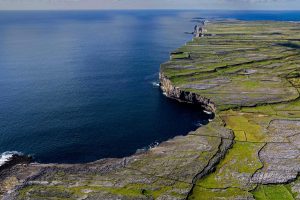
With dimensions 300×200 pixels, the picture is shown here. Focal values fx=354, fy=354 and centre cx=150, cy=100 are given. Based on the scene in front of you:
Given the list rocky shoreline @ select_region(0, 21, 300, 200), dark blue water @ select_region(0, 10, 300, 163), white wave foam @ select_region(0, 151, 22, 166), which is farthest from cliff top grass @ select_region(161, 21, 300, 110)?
white wave foam @ select_region(0, 151, 22, 166)

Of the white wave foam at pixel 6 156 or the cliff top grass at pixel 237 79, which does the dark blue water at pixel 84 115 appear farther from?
the cliff top grass at pixel 237 79

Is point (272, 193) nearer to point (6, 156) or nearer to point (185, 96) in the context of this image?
point (6, 156)

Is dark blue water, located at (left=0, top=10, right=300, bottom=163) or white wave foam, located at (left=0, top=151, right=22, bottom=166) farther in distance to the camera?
dark blue water, located at (left=0, top=10, right=300, bottom=163)

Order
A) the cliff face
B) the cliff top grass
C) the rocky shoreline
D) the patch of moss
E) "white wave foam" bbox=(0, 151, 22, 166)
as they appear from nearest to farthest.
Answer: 1. the patch of moss
2. the rocky shoreline
3. "white wave foam" bbox=(0, 151, 22, 166)
4. the cliff face
5. the cliff top grass

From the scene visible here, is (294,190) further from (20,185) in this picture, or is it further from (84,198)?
(20,185)

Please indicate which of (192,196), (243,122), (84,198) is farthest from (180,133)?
(84,198)

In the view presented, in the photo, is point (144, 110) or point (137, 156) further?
point (144, 110)

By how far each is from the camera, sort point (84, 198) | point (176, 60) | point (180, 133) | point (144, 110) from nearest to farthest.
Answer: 1. point (84, 198)
2. point (180, 133)
3. point (144, 110)
4. point (176, 60)

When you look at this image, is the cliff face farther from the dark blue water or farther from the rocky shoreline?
the dark blue water
